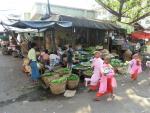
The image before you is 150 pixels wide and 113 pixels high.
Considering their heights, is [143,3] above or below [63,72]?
above

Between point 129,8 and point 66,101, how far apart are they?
52.7 feet

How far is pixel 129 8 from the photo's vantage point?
76.1 feet

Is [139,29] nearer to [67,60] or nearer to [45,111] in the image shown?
[67,60]

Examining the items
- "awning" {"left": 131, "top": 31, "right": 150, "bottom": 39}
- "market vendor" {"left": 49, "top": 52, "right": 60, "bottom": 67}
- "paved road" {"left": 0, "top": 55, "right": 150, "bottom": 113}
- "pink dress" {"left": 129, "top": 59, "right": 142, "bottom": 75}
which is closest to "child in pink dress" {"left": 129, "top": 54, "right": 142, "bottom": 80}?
"pink dress" {"left": 129, "top": 59, "right": 142, "bottom": 75}

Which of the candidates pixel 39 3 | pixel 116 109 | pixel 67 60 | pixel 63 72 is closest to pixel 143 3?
pixel 39 3

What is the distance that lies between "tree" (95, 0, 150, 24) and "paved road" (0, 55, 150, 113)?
12318 mm

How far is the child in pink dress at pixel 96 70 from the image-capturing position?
10094mm

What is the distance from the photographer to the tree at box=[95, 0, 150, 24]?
906 inches

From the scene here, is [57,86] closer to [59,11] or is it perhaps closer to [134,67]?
[134,67]

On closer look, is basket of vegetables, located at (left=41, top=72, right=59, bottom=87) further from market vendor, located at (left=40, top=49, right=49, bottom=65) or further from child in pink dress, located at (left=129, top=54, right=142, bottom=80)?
child in pink dress, located at (left=129, top=54, right=142, bottom=80)

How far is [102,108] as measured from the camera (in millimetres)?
8305

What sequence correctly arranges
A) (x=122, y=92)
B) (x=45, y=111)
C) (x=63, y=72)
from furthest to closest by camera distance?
(x=63, y=72)
(x=122, y=92)
(x=45, y=111)

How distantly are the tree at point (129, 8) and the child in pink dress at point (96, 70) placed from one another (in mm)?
13253

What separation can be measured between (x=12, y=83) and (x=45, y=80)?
1.99m
